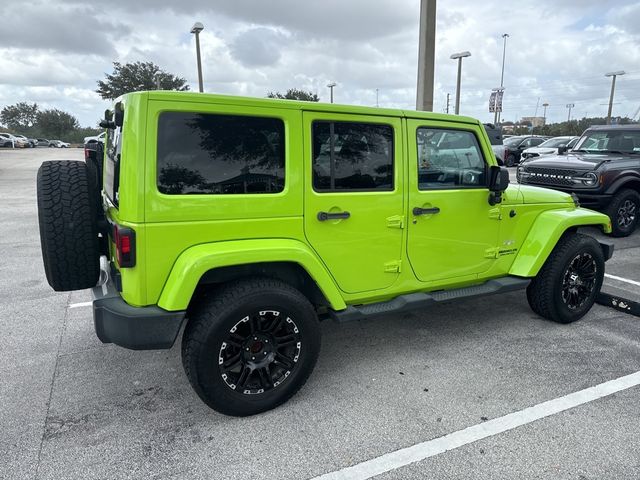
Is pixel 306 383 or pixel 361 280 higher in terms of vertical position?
pixel 361 280

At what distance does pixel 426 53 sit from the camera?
756 cm

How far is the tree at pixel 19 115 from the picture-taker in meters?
68.9

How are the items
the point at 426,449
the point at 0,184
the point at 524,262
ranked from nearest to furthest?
the point at 426,449
the point at 524,262
the point at 0,184

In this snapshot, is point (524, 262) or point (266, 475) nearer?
point (266, 475)

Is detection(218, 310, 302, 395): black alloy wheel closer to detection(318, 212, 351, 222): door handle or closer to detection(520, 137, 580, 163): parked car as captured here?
detection(318, 212, 351, 222): door handle

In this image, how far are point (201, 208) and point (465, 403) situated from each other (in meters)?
2.07

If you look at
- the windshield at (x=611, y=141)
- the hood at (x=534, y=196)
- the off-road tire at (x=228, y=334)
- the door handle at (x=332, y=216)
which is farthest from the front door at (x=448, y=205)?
the windshield at (x=611, y=141)

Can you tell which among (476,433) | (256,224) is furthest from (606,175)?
(256,224)

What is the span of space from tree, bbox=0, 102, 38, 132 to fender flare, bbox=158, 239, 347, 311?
8066 cm

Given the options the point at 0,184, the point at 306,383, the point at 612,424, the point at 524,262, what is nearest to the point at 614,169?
the point at 524,262

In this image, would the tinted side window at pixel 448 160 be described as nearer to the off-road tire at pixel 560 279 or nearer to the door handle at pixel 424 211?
the door handle at pixel 424 211

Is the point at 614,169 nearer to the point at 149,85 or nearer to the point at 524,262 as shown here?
the point at 524,262

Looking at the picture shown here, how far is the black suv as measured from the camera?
295 inches

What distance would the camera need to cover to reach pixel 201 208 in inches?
98.9
